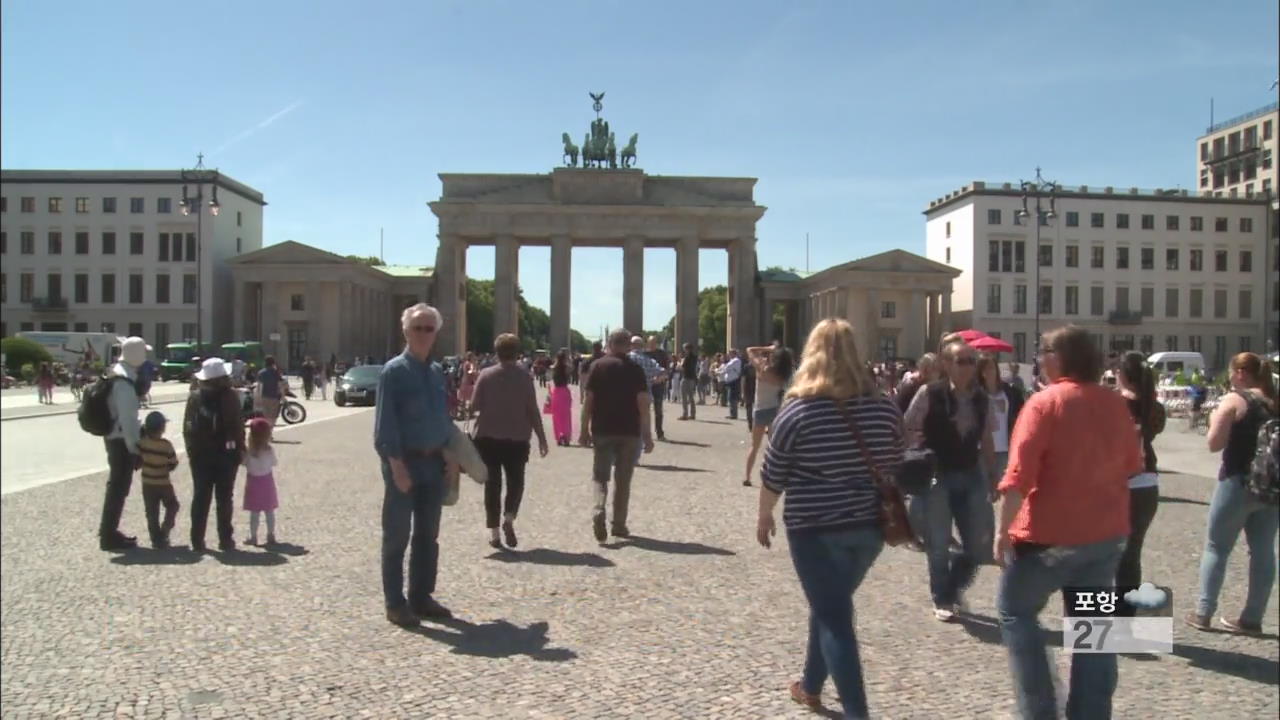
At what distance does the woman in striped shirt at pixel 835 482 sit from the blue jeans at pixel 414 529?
3029mm

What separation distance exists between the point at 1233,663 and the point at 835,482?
2697mm

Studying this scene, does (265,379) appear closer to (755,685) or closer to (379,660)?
(379,660)

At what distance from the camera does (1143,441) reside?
6.46 metres

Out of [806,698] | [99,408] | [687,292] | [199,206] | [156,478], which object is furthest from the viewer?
Answer: [687,292]

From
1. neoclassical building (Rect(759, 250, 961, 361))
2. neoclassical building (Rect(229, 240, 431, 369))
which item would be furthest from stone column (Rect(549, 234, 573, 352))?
neoclassical building (Rect(759, 250, 961, 361))

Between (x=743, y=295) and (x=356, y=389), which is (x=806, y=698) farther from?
(x=743, y=295)

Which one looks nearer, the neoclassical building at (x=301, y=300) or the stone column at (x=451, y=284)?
the stone column at (x=451, y=284)

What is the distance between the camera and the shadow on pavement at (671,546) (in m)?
9.03

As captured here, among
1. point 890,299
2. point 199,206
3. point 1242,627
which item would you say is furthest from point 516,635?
point 890,299

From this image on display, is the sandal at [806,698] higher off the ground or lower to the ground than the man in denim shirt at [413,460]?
lower

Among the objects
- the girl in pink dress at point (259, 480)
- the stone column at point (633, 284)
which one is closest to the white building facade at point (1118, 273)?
the stone column at point (633, 284)

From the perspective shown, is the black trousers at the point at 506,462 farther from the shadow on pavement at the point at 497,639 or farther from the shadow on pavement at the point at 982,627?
the shadow on pavement at the point at 982,627

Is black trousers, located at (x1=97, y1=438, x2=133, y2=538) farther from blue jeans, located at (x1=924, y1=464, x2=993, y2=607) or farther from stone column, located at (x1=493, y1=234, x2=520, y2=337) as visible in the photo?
stone column, located at (x1=493, y1=234, x2=520, y2=337)

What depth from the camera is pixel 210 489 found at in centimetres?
941
